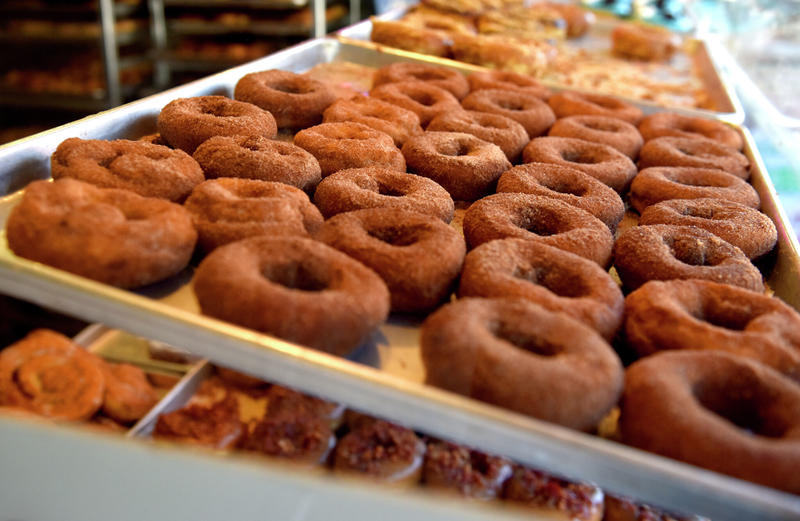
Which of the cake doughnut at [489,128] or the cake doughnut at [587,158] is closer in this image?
the cake doughnut at [587,158]

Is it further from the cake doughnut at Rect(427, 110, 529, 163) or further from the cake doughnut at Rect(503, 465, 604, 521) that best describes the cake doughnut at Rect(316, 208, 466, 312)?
the cake doughnut at Rect(427, 110, 529, 163)

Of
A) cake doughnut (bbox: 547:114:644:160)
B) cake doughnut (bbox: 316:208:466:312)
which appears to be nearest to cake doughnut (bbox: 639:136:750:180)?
cake doughnut (bbox: 547:114:644:160)

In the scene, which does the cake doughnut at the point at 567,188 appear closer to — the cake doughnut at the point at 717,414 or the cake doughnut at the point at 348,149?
the cake doughnut at the point at 348,149

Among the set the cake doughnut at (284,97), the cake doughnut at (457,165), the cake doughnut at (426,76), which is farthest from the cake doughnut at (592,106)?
the cake doughnut at (284,97)

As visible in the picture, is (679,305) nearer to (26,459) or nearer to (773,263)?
(773,263)

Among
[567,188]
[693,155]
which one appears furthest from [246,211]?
[693,155]

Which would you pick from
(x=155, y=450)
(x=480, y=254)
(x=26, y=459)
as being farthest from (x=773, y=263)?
(x=26, y=459)
